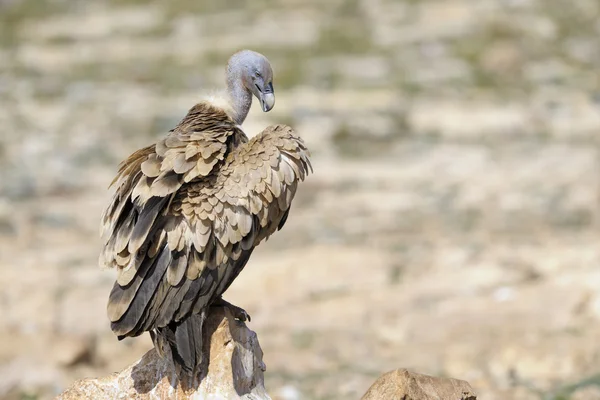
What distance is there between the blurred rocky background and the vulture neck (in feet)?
13.8

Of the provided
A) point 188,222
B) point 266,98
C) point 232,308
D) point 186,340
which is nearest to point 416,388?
point 232,308

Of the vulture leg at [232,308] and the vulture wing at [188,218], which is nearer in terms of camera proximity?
the vulture wing at [188,218]

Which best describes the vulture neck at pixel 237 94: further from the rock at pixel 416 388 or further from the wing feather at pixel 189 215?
the rock at pixel 416 388

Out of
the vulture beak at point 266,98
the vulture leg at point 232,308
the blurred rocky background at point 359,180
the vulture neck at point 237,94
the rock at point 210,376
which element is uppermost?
the blurred rocky background at point 359,180

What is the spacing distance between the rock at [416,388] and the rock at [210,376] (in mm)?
649

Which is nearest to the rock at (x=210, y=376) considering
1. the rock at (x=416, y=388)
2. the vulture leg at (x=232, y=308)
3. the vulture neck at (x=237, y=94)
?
the vulture leg at (x=232, y=308)

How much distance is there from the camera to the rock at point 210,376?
536 centimetres

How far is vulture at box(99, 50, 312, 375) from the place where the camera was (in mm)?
5117

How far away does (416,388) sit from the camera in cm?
555

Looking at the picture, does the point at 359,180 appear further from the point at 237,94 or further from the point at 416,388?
the point at 416,388

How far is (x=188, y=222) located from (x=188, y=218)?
21mm

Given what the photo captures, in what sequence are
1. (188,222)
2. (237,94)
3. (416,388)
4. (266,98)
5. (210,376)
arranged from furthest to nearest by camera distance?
(237,94), (266,98), (416,388), (210,376), (188,222)

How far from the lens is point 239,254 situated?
538cm

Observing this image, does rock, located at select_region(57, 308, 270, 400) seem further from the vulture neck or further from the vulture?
the vulture neck
